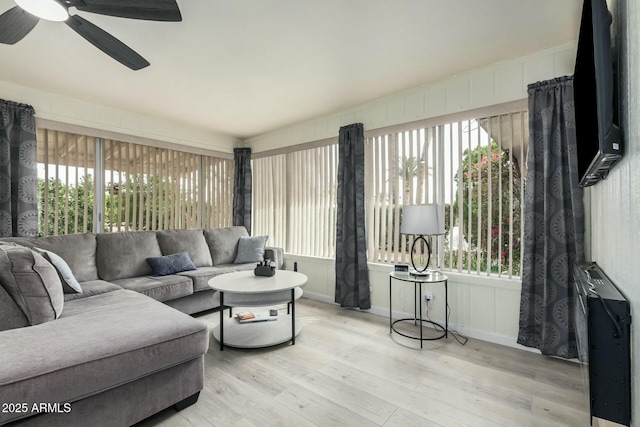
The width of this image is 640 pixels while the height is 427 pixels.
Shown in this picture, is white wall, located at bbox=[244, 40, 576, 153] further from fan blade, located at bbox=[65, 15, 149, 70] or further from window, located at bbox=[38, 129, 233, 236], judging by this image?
fan blade, located at bbox=[65, 15, 149, 70]

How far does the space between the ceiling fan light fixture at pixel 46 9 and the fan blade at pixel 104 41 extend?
0.18ft

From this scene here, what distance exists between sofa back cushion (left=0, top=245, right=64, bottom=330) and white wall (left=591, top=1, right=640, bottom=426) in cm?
280

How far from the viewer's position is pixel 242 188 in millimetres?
5297

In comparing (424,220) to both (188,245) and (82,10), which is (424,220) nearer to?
(82,10)

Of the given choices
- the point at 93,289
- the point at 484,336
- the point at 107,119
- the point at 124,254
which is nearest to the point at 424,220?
the point at 484,336

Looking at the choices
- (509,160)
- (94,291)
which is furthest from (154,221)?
(509,160)

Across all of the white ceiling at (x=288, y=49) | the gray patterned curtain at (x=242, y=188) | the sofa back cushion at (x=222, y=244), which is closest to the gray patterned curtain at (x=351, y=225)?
the white ceiling at (x=288, y=49)

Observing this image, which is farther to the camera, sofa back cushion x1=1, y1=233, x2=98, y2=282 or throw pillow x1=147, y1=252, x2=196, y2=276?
throw pillow x1=147, y1=252, x2=196, y2=276

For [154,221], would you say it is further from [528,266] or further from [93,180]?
[528,266]

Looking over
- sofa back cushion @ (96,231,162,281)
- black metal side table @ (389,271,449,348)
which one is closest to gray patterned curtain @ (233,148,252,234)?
sofa back cushion @ (96,231,162,281)

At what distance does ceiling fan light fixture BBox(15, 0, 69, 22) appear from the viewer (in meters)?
1.52

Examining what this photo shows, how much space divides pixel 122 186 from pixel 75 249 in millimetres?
1180

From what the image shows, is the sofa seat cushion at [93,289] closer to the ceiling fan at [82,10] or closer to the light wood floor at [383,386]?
the light wood floor at [383,386]

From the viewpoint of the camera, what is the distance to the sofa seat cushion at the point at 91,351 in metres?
1.28
